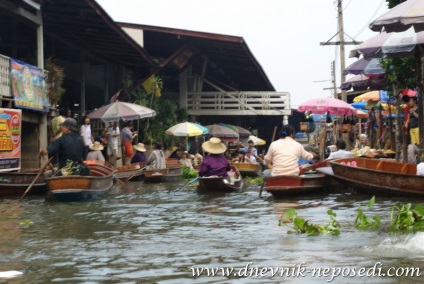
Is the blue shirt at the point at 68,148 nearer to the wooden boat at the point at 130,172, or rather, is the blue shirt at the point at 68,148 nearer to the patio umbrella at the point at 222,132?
the wooden boat at the point at 130,172

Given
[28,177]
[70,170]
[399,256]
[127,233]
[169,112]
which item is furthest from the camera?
[169,112]

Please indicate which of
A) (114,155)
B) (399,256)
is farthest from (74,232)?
(114,155)

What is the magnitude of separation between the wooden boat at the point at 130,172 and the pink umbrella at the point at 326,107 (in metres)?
4.96

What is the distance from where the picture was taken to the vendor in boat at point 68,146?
13.8 metres

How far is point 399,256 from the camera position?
708 centimetres

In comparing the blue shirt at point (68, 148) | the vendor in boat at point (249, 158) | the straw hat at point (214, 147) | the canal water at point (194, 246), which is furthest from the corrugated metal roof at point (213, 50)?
the canal water at point (194, 246)

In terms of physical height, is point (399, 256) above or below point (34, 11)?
below

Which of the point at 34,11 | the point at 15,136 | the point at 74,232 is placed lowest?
the point at 74,232

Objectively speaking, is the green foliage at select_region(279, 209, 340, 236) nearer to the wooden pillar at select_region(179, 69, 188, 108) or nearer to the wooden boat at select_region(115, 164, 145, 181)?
the wooden boat at select_region(115, 164, 145, 181)

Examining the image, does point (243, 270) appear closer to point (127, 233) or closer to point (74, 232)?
point (127, 233)

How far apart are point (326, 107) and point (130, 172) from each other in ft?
19.3

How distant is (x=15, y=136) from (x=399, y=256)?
10.6 m

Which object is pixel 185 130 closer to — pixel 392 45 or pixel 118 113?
pixel 118 113

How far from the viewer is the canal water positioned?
6.56 m
